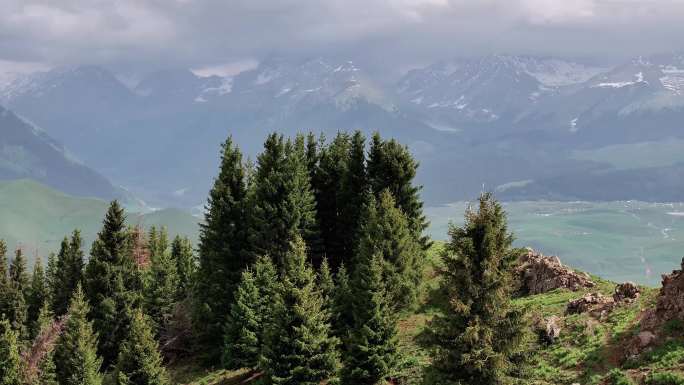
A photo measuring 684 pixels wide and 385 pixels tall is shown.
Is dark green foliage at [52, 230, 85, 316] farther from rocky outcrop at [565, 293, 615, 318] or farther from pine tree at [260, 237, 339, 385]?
rocky outcrop at [565, 293, 615, 318]

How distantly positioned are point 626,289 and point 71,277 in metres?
69.6


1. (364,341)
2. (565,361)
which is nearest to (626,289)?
(565,361)

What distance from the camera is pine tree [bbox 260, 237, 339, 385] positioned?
42375mm

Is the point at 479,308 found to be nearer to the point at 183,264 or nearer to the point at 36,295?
the point at 183,264

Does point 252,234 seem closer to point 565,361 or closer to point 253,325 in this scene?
point 253,325

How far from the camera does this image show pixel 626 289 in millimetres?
44062

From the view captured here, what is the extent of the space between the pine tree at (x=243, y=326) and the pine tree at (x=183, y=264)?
3493 cm

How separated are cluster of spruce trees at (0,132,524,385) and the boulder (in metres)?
15.3

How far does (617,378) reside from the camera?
3316 centimetres

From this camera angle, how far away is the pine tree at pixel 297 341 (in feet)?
139

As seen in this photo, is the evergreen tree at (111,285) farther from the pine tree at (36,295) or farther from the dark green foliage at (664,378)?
the dark green foliage at (664,378)

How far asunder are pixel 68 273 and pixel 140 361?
37.7 meters

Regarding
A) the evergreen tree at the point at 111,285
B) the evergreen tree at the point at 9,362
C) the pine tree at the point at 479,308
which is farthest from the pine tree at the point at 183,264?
the pine tree at the point at 479,308

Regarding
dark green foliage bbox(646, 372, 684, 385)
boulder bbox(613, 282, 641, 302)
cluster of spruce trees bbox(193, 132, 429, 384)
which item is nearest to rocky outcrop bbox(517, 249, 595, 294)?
→ boulder bbox(613, 282, 641, 302)
